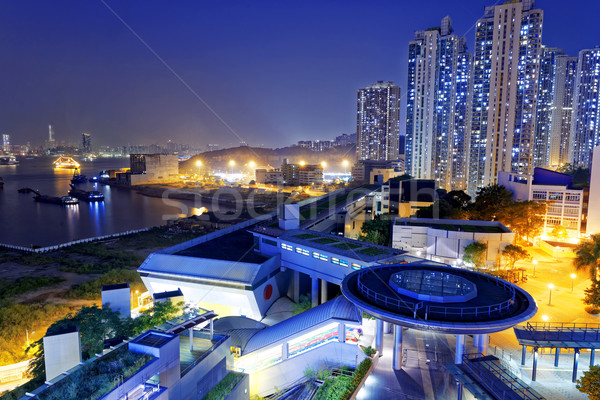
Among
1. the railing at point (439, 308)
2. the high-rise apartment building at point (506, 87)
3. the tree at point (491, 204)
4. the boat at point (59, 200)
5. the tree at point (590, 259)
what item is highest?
the high-rise apartment building at point (506, 87)

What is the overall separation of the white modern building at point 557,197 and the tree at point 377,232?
650 centimetres

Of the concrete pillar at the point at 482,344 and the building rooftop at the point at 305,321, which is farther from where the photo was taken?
A: the building rooftop at the point at 305,321

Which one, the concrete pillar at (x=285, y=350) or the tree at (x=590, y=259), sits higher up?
the tree at (x=590, y=259)

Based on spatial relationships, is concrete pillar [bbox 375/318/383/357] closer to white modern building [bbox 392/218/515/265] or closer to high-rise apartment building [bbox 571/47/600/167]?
white modern building [bbox 392/218/515/265]

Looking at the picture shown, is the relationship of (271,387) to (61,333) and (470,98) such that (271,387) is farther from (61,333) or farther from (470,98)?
(470,98)

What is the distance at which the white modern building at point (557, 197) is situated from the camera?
15.1 m

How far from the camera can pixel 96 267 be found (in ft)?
58.4

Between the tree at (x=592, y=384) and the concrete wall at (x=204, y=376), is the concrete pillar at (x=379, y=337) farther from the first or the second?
the tree at (x=592, y=384)

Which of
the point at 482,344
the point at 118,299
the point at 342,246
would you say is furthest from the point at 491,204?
the point at 118,299

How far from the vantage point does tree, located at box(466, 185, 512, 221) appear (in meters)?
14.9

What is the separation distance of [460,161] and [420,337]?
29.8 meters

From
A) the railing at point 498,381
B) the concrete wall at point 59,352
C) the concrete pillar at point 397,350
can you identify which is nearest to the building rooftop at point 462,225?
the concrete pillar at point 397,350

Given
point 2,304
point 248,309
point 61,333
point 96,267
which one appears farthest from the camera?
point 96,267

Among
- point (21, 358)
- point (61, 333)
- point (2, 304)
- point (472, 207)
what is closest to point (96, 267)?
point (2, 304)
